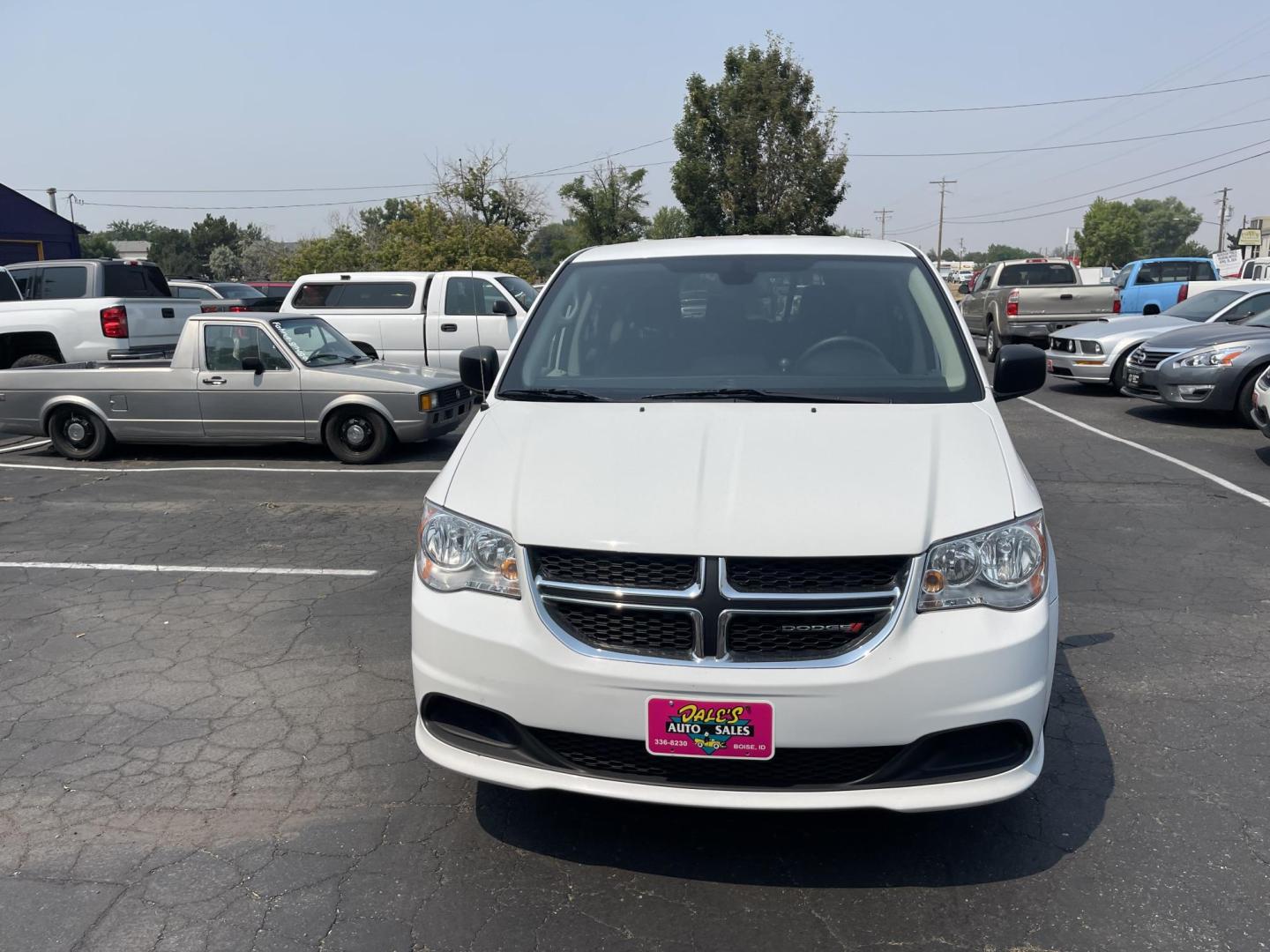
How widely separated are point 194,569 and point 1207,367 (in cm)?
1049

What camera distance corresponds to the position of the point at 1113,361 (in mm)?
13867

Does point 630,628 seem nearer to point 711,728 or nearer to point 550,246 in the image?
point 711,728

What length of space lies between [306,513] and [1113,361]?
10977 millimetres

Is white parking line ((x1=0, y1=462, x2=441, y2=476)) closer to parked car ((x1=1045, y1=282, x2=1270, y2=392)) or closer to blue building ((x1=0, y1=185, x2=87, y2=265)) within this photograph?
parked car ((x1=1045, y1=282, x2=1270, y2=392))

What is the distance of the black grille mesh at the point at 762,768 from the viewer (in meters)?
2.81

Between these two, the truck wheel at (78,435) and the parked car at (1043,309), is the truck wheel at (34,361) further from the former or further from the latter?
the parked car at (1043,309)

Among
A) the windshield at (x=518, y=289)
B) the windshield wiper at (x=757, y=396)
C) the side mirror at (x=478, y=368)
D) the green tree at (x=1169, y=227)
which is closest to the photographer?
the windshield wiper at (x=757, y=396)

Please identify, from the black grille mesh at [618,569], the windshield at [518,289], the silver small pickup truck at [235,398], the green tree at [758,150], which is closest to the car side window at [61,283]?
the silver small pickup truck at [235,398]

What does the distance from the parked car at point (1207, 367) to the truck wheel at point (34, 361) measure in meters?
13.4

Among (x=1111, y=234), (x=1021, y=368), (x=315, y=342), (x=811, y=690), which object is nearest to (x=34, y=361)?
(x=315, y=342)

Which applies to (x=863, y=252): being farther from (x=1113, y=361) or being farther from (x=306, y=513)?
(x=1113, y=361)

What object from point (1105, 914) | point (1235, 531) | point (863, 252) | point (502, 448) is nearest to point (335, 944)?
point (502, 448)

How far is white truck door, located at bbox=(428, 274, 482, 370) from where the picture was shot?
15117 millimetres

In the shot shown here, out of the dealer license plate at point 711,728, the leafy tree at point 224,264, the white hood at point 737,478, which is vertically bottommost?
the dealer license plate at point 711,728
